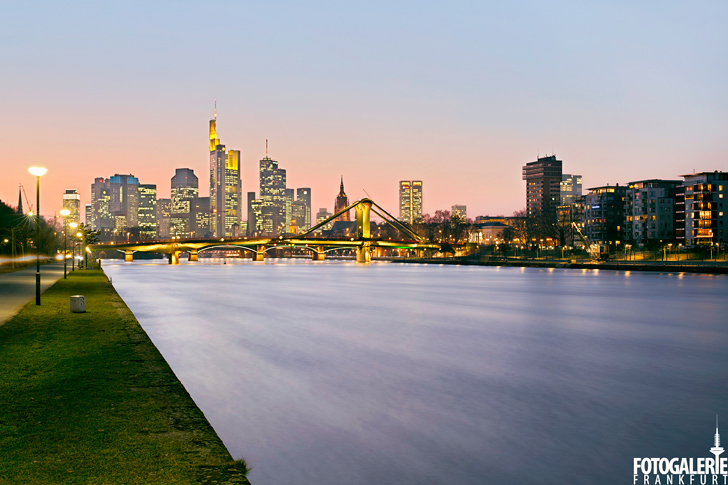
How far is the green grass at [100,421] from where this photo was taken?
6.16 meters

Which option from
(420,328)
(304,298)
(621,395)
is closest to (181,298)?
(304,298)

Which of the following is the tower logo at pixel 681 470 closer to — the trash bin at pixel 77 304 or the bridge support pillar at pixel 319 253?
the trash bin at pixel 77 304

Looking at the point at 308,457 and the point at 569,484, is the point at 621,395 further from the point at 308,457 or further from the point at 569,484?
the point at 308,457

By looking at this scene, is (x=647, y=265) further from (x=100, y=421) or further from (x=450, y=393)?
(x=100, y=421)

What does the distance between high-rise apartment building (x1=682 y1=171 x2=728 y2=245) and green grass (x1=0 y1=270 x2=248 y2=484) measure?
5786 inches

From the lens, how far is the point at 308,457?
814 cm

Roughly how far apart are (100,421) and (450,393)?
6641mm

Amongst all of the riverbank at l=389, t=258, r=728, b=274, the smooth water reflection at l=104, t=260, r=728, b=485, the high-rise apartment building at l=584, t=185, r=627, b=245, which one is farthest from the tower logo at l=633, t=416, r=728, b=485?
the high-rise apartment building at l=584, t=185, r=627, b=245

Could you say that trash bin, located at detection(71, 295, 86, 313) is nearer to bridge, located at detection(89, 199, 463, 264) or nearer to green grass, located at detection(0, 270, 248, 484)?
green grass, located at detection(0, 270, 248, 484)

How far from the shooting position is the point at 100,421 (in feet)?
25.5

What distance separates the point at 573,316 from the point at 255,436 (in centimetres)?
2407

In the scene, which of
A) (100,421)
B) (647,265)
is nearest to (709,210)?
(647,265)

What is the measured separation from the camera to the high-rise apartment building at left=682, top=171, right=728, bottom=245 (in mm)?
137875

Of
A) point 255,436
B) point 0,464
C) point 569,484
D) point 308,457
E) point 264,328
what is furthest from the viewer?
point 264,328
